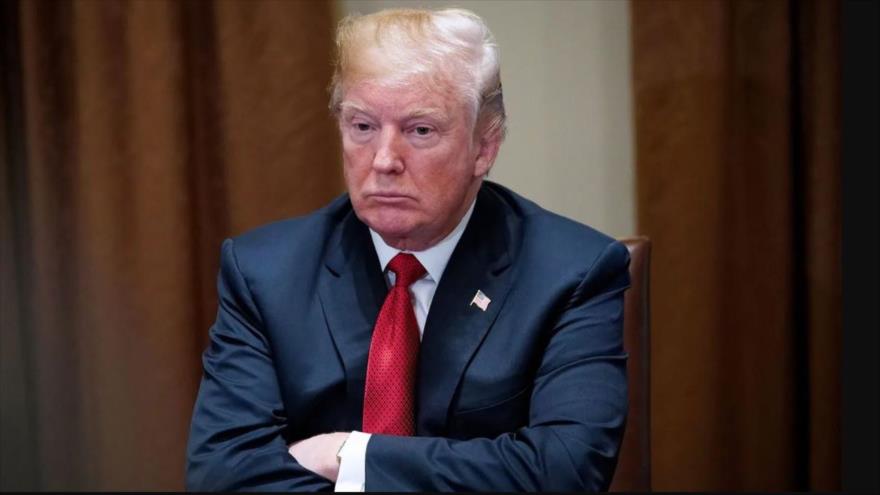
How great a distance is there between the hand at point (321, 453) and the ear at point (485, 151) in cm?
54

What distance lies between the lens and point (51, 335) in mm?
2896

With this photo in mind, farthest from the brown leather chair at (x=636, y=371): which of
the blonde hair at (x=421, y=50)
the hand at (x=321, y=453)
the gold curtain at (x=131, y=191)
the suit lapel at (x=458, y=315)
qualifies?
the gold curtain at (x=131, y=191)

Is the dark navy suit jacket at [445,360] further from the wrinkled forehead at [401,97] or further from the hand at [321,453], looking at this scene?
the wrinkled forehead at [401,97]

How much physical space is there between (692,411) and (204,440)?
158 cm

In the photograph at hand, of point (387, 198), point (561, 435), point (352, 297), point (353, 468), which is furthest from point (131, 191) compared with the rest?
point (561, 435)

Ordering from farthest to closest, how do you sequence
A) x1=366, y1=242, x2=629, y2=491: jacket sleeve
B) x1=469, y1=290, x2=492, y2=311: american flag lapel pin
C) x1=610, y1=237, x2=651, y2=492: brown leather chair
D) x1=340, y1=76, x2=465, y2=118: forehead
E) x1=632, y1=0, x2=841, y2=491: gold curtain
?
x1=632, y1=0, x2=841, y2=491: gold curtain < x1=610, y1=237, x2=651, y2=492: brown leather chair < x1=469, y1=290, x2=492, y2=311: american flag lapel pin < x1=340, y1=76, x2=465, y2=118: forehead < x1=366, y1=242, x2=629, y2=491: jacket sleeve

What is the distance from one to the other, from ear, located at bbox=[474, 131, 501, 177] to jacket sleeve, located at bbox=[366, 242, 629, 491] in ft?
0.89

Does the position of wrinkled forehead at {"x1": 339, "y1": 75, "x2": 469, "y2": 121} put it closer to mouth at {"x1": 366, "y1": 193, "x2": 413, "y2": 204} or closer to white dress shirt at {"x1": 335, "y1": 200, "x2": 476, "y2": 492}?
mouth at {"x1": 366, "y1": 193, "x2": 413, "y2": 204}

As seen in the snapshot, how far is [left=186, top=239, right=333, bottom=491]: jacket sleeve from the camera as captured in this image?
1696 mm

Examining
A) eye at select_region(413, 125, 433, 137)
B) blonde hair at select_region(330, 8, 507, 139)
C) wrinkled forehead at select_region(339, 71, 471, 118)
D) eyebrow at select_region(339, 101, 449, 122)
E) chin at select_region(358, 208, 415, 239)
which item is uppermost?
blonde hair at select_region(330, 8, 507, 139)

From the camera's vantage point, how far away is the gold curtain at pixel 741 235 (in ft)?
9.16

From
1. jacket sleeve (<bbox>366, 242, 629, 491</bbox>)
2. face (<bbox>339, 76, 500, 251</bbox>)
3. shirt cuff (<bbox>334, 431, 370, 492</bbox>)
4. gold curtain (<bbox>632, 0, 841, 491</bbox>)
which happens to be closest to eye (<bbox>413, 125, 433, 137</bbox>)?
face (<bbox>339, 76, 500, 251</bbox>)

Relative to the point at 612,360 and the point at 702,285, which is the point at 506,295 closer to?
the point at 612,360

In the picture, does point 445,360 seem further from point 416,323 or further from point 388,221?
point 388,221
